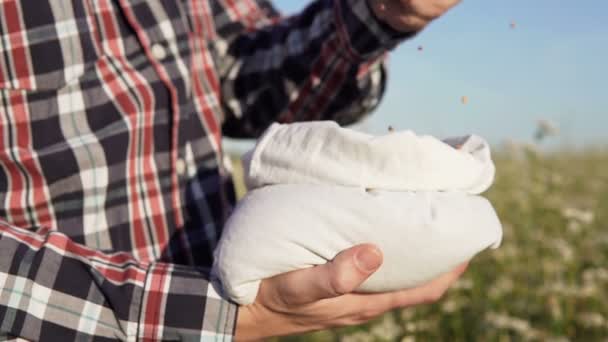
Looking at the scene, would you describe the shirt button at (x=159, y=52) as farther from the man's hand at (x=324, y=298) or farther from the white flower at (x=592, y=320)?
the white flower at (x=592, y=320)

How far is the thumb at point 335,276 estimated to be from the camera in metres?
0.81

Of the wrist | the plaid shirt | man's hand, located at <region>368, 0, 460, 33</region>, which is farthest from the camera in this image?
the wrist

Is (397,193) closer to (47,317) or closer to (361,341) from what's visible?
(47,317)

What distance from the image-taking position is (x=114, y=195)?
1.07 meters

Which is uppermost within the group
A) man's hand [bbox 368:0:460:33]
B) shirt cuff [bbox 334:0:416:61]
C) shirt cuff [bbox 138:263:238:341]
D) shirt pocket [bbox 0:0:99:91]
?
shirt pocket [bbox 0:0:99:91]

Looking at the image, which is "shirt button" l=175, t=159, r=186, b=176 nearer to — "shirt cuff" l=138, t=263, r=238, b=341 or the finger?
"shirt cuff" l=138, t=263, r=238, b=341

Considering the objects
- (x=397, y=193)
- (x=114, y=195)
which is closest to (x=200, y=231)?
(x=114, y=195)

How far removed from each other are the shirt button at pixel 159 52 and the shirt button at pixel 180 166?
0.18 meters

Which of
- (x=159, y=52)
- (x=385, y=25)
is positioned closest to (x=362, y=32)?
(x=385, y=25)

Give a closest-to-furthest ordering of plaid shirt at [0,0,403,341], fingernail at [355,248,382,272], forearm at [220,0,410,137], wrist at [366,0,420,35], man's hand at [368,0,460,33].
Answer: fingernail at [355,248,382,272] → plaid shirt at [0,0,403,341] → man's hand at [368,0,460,33] → wrist at [366,0,420,35] → forearm at [220,0,410,137]

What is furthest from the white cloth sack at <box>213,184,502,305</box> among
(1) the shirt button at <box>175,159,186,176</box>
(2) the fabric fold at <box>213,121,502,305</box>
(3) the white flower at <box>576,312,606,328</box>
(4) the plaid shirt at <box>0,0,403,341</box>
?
(3) the white flower at <box>576,312,606,328</box>

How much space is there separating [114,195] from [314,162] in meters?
0.37

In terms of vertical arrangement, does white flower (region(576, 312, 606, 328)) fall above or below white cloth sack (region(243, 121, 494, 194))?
below

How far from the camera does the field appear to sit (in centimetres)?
188
